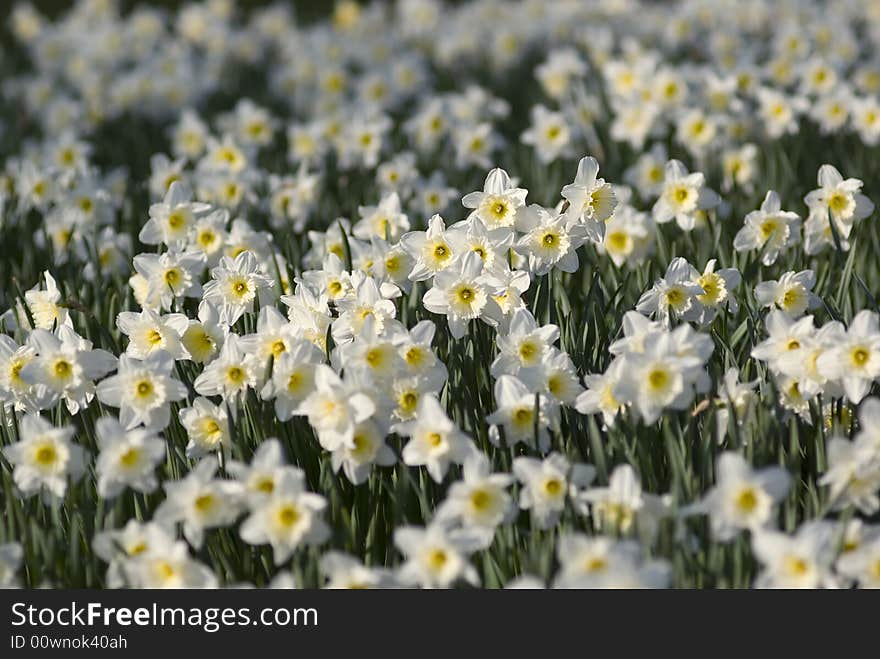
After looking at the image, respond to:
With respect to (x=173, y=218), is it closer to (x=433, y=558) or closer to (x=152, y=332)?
(x=152, y=332)

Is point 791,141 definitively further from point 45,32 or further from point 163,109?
point 45,32

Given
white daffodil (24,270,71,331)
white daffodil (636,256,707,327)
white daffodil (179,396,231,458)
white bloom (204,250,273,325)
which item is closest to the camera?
white daffodil (179,396,231,458)

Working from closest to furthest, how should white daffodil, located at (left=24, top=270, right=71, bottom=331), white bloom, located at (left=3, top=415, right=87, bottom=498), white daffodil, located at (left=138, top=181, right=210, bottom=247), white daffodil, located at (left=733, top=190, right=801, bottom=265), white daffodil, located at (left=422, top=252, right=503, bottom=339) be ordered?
white bloom, located at (left=3, top=415, right=87, bottom=498)
white daffodil, located at (left=422, top=252, right=503, bottom=339)
white daffodil, located at (left=24, top=270, right=71, bottom=331)
white daffodil, located at (left=733, top=190, right=801, bottom=265)
white daffodil, located at (left=138, top=181, right=210, bottom=247)

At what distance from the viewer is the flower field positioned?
1.95 m

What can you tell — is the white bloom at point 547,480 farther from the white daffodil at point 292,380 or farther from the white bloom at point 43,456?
the white bloom at point 43,456

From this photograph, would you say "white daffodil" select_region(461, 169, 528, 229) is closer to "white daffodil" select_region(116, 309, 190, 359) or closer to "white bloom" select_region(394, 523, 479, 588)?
"white daffodil" select_region(116, 309, 190, 359)

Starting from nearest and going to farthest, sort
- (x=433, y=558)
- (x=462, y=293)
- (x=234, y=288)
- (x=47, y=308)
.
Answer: (x=433, y=558) < (x=462, y=293) < (x=234, y=288) < (x=47, y=308)

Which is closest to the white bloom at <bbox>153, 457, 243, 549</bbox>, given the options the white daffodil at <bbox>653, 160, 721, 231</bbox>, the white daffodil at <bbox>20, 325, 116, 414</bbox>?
the white daffodil at <bbox>20, 325, 116, 414</bbox>

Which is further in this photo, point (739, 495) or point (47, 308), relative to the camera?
point (47, 308)

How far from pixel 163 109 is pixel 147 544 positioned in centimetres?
487

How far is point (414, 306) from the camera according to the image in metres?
2.86

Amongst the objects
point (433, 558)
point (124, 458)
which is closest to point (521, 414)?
point (433, 558)

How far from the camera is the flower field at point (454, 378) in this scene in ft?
6.39

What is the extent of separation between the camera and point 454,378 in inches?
99.5
